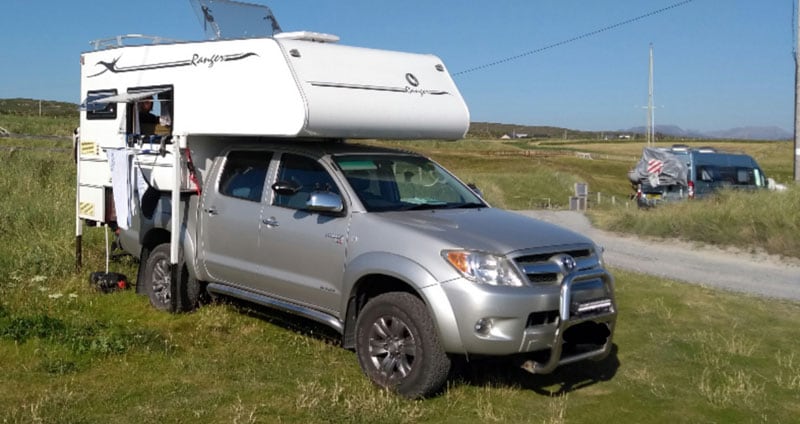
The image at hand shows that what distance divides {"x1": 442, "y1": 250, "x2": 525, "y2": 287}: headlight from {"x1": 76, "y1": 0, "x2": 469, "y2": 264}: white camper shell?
5.94ft

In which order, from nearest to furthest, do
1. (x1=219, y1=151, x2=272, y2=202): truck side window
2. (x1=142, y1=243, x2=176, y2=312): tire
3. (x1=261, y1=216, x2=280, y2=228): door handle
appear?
(x1=261, y1=216, x2=280, y2=228): door handle, (x1=219, y1=151, x2=272, y2=202): truck side window, (x1=142, y1=243, x2=176, y2=312): tire

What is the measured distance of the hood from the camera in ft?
18.6

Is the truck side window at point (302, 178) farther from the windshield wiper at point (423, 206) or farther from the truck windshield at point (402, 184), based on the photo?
the windshield wiper at point (423, 206)

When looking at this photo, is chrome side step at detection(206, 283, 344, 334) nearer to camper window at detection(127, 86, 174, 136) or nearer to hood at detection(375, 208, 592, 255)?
hood at detection(375, 208, 592, 255)

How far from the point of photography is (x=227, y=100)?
7.38 metres

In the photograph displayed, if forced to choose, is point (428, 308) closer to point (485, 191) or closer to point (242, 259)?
point (242, 259)

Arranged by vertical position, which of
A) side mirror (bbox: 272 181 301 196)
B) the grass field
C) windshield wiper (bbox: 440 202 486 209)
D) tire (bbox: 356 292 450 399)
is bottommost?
the grass field

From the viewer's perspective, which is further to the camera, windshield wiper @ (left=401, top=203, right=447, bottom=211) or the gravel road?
the gravel road

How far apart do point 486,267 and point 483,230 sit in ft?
1.60

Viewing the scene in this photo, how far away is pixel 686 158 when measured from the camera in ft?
76.2

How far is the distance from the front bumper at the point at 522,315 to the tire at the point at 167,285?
3.35 metres

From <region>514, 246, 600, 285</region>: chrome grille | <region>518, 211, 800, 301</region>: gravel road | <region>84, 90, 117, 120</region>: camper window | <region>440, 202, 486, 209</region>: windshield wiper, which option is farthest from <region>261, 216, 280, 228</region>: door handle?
<region>518, 211, 800, 301</region>: gravel road

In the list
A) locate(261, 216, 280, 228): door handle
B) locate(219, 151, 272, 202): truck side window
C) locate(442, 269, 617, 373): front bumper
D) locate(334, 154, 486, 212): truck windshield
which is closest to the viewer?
locate(442, 269, 617, 373): front bumper

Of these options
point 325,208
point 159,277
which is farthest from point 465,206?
point 159,277
